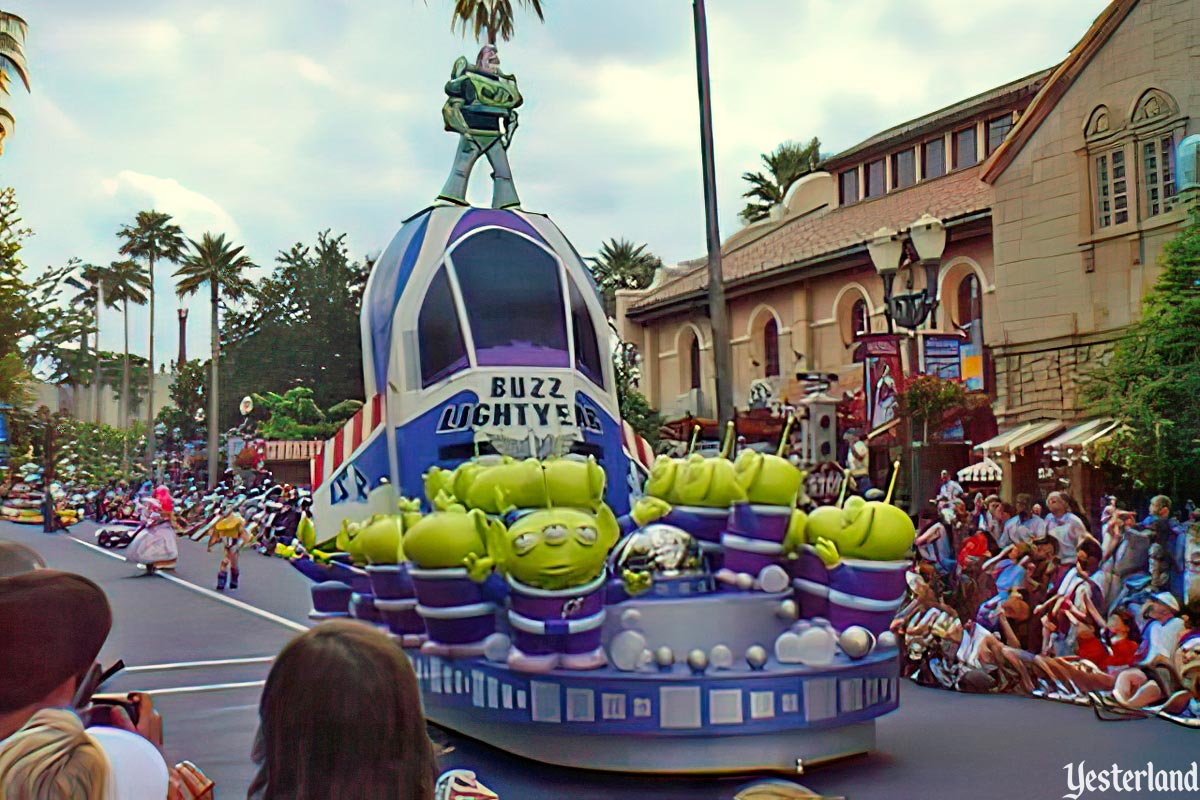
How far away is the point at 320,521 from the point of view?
8742 mm

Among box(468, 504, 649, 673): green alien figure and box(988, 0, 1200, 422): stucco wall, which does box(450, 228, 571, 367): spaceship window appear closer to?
box(468, 504, 649, 673): green alien figure

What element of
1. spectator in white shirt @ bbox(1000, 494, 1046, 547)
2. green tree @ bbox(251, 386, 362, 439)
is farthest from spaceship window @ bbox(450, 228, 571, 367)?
green tree @ bbox(251, 386, 362, 439)

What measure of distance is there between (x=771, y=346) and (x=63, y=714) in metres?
17.6

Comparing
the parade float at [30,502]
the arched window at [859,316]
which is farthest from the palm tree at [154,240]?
the arched window at [859,316]

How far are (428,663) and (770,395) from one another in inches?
459

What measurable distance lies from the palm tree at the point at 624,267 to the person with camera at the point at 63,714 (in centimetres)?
3373

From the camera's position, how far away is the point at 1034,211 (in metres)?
12.4

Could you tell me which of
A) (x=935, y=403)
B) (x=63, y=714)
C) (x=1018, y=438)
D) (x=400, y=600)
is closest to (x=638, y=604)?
(x=400, y=600)

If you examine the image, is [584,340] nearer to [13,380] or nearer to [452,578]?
[452,578]

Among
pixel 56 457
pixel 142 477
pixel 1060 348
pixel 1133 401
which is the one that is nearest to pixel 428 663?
pixel 1133 401

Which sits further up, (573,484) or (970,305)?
(970,305)

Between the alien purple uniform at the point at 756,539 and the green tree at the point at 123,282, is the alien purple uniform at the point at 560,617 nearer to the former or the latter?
the alien purple uniform at the point at 756,539

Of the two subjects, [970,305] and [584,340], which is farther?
[970,305]

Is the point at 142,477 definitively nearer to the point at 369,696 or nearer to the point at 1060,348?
the point at 1060,348
